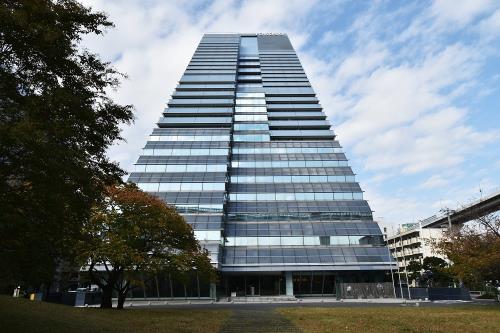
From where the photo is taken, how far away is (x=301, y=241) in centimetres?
6091

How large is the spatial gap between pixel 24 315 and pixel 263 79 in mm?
111060

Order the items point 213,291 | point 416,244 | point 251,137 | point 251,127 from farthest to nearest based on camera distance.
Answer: point 416,244 → point 251,127 → point 251,137 → point 213,291

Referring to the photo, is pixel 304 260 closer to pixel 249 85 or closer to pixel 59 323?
pixel 59 323

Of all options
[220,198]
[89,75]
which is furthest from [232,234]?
[89,75]

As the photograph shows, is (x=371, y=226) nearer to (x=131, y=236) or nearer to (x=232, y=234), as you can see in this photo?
(x=232, y=234)

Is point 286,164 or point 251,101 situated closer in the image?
point 286,164

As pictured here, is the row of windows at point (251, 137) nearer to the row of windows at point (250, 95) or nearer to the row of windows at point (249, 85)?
the row of windows at point (250, 95)

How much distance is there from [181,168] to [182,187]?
5852 millimetres

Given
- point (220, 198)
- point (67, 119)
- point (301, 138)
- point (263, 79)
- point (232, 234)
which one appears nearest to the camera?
point (67, 119)

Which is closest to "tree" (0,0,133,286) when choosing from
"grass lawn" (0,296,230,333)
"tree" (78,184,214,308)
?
"grass lawn" (0,296,230,333)

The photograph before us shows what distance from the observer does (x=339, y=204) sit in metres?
69.1

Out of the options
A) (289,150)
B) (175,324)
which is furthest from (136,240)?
(289,150)

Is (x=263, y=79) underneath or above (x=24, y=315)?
above

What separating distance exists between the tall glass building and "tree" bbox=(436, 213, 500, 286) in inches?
751
